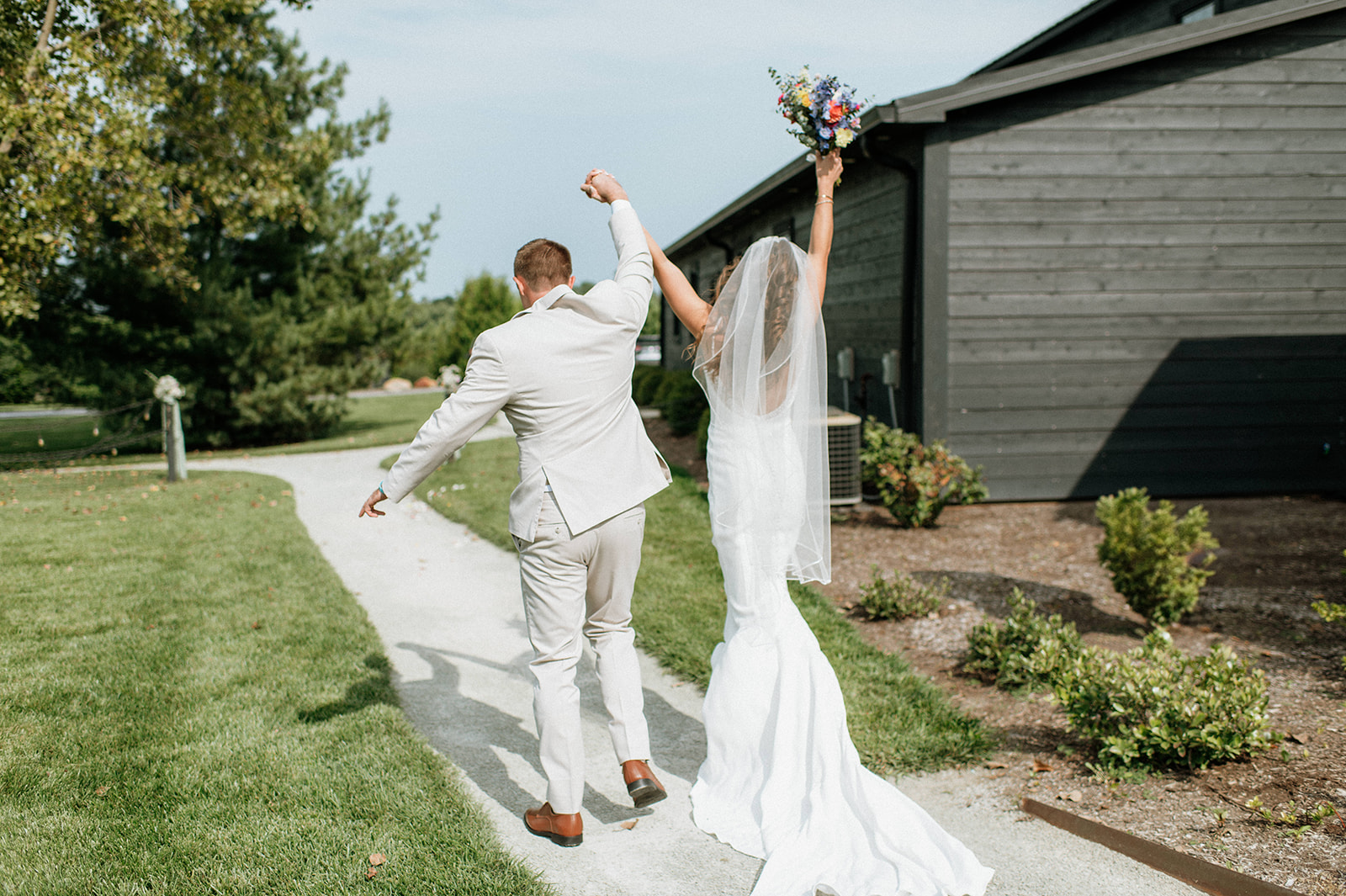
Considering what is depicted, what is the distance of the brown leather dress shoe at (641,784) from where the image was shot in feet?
10.7

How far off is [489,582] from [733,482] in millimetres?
4000

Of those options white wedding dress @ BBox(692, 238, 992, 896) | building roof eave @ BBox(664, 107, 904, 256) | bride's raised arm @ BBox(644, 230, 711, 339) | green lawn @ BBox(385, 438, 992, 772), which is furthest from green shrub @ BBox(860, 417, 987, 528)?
bride's raised arm @ BBox(644, 230, 711, 339)

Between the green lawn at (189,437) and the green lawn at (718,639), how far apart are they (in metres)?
8.67

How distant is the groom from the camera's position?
10.1 feet

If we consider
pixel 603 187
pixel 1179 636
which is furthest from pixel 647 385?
pixel 603 187

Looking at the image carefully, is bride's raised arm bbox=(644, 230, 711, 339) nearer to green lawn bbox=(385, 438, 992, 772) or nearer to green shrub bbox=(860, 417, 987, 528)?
green lawn bbox=(385, 438, 992, 772)

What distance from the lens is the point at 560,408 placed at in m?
3.16

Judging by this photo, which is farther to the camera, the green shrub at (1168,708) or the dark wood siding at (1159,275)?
the dark wood siding at (1159,275)

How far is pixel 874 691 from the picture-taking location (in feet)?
14.7

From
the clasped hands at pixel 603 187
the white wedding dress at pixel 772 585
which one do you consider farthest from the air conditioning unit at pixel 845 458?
the clasped hands at pixel 603 187

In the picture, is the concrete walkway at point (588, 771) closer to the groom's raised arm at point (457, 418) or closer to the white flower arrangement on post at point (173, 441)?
the groom's raised arm at point (457, 418)

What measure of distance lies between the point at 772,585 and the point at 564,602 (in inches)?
33.4

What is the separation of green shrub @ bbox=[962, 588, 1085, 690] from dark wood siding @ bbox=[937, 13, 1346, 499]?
446 cm

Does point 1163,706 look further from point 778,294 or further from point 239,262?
point 239,262
